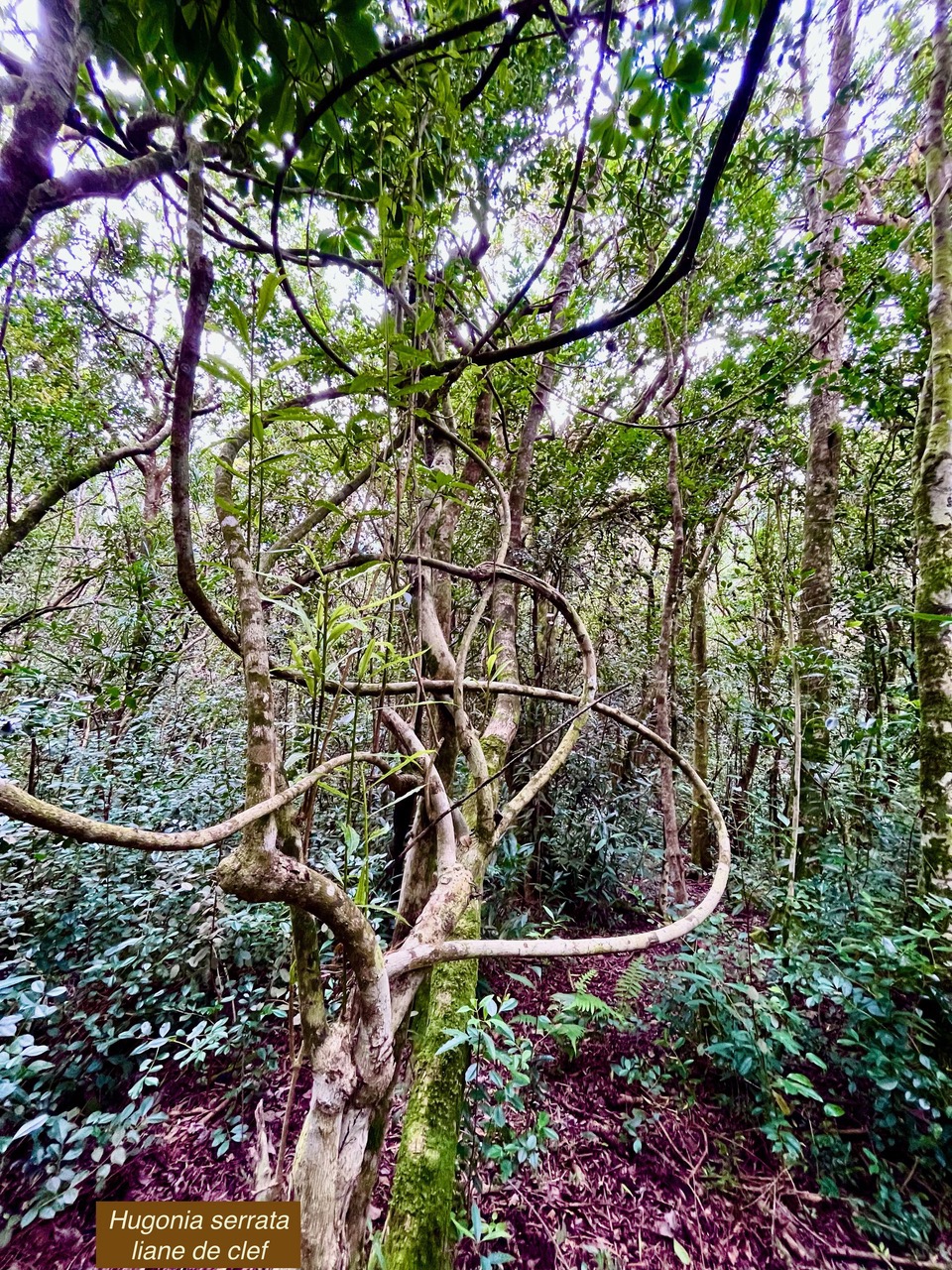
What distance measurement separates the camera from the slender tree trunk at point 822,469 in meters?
2.53

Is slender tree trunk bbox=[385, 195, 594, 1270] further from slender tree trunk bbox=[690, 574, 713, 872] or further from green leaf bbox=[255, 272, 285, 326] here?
slender tree trunk bbox=[690, 574, 713, 872]

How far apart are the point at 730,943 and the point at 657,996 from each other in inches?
16.6

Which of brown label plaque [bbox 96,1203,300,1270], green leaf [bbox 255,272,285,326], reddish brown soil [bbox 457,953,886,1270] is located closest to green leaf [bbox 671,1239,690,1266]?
reddish brown soil [bbox 457,953,886,1270]

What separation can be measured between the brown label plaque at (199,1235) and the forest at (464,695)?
0.05 m

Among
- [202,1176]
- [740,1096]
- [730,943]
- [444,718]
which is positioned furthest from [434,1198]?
[730,943]

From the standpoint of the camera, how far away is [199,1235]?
869 millimetres

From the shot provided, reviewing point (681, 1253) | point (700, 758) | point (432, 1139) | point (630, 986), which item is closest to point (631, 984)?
point (630, 986)

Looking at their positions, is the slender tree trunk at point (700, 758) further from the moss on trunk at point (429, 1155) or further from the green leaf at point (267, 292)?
the green leaf at point (267, 292)

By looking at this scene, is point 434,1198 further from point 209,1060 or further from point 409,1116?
point 209,1060

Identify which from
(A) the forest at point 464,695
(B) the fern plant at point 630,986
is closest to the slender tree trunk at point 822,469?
(A) the forest at point 464,695

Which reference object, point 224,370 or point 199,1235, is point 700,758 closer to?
point 199,1235

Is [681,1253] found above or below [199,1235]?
below

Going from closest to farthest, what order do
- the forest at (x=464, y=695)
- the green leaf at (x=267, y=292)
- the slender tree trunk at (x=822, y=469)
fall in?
1. the green leaf at (x=267, y=292)
2. the forest at (x=464, y=695)
3. the slender tree trunk at (x=822, y=469)

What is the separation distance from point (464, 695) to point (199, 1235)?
1.42 m
